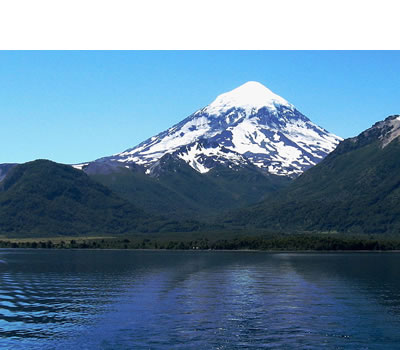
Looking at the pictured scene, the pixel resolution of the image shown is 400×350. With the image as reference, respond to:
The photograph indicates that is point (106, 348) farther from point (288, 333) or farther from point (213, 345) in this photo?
point (288, 333)

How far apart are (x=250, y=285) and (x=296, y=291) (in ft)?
55.9

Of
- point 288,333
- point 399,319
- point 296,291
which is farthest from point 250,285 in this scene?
point 288,333

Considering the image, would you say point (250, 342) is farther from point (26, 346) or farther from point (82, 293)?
point (82, 293)

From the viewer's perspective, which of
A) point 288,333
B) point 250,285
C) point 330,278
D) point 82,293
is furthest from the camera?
point 330,278

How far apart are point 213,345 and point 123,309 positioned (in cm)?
3507

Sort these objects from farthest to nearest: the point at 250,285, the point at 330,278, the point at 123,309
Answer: the point at 330,278 < the point at 250,285 < the point at 123,309

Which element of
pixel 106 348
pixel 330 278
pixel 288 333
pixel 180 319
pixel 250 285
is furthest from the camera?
pixel 330 278

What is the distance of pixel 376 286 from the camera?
545ft

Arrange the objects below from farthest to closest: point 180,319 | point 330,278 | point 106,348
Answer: point 330,278 < point 180,319 < point 106,348

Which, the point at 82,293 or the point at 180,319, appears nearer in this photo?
the point at 180,319

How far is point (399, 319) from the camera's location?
111m

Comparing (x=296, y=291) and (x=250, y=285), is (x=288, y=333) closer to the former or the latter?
(x=296, y=291)

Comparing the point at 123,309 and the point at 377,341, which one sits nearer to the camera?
the point at 377,341

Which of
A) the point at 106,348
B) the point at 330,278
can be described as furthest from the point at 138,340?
the point at 330,278
